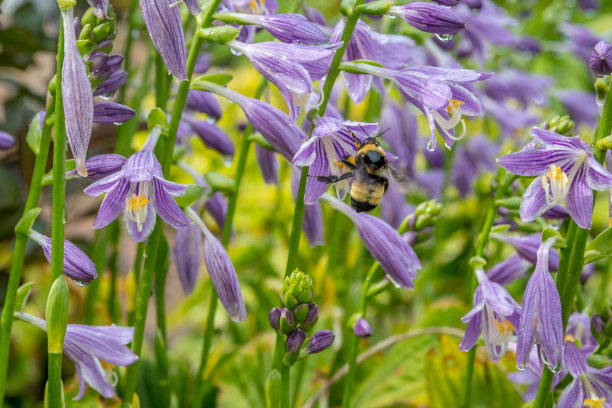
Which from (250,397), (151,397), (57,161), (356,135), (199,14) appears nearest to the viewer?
(57,161)

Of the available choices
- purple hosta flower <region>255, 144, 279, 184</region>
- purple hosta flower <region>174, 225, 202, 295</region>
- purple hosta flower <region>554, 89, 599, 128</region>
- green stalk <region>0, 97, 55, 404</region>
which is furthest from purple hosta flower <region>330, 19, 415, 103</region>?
purple hosta flower <region>554, 89, 599, 128</region>

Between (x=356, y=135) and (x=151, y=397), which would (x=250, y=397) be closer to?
(x=151, y=397)

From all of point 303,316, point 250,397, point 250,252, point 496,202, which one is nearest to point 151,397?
point 250,397

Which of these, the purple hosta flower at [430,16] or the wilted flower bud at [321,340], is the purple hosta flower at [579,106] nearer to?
the purple hosta flower at [430,16]

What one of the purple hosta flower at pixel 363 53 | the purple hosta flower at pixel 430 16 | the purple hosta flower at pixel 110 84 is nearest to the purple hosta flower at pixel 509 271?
the purple hosta flower at pixel 363 53

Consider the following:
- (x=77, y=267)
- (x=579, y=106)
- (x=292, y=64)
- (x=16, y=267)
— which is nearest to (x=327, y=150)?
(x=292, y=64)

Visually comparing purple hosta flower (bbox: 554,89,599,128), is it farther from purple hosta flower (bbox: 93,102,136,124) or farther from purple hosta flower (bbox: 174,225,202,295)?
purple hosta flower (bbox: 93,102,136,124)
